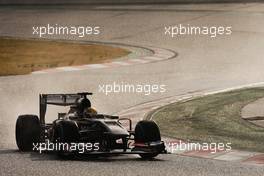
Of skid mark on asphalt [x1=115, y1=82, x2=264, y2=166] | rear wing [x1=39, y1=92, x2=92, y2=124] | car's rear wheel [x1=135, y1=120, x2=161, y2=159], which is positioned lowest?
skid mark on asphalt [x1=115, y1=82, x2=264, y2=166]

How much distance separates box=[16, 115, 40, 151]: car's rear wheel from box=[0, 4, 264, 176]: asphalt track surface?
0.79 ft

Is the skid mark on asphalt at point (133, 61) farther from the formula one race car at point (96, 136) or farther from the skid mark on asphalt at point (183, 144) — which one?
the formula one race car at point (96, 136)

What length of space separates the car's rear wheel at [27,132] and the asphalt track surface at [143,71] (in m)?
0.24

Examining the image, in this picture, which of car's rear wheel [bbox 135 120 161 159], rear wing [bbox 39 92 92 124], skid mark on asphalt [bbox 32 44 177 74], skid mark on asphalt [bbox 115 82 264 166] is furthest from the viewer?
skid mark on asphalt [bbox 32 44 177 74]

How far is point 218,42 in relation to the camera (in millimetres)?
39156

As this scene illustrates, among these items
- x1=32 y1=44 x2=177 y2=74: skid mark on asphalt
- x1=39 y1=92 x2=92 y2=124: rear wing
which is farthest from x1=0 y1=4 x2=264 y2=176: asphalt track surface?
x1=39 y1=92 x2=92 y2=124: rear wing

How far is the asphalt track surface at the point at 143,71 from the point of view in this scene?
1545cm

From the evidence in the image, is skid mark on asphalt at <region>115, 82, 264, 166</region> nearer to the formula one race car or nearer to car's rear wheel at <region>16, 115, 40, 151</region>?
the formula one race car

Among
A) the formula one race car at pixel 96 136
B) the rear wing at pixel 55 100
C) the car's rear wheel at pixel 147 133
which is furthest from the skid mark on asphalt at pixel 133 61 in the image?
the car's rear wheel at pixel 147 133

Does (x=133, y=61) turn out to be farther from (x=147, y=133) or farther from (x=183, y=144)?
(x=147, y=133)

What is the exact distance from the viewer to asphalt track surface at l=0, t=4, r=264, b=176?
15.4 m

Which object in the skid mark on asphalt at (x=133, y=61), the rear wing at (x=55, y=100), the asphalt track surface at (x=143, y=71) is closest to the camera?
the asphalt track surface at (x=143, y=71)

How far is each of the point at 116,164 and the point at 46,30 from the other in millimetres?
27682

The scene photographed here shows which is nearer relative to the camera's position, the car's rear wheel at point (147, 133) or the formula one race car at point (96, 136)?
the formula one race car at point (96, 136)
